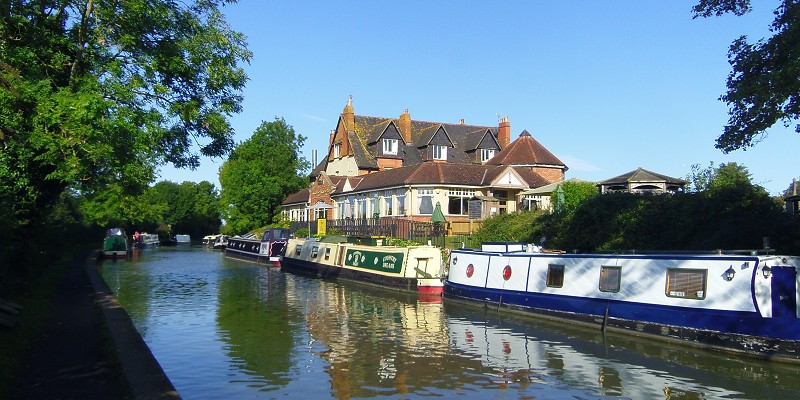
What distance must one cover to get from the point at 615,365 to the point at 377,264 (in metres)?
15.5

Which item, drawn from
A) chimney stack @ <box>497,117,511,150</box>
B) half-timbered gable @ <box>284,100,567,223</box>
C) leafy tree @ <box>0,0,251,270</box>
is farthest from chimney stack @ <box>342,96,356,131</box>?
leafy tree @ <box>0,0,251,270</box>

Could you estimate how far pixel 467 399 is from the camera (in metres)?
10.1

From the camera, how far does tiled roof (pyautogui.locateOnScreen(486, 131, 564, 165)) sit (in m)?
48.2

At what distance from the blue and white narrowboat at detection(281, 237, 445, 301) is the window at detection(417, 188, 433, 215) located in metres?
6.60

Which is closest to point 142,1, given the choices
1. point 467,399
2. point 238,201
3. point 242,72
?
point 242,72

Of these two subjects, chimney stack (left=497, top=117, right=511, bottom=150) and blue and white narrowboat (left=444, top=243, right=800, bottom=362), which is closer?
blue and white narrowboat (left=444, top=243, right=800, bottom=362)

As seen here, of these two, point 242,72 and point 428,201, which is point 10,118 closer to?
point 242,72

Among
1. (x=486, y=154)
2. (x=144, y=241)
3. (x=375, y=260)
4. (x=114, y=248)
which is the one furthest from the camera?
(x=144, y=241)

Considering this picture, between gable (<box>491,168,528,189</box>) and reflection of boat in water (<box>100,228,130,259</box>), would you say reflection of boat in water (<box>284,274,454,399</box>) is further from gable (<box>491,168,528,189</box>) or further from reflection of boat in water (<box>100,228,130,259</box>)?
reflection of boat in water (<box>100,228,130,259</box>)

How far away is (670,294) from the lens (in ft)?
47.8

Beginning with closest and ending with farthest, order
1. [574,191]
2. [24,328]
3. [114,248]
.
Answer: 1. [24,328]
2. [574,191]
3. [114,248]

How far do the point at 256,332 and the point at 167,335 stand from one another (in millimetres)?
2004

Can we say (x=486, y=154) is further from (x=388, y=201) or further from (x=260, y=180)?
(x=260, y=180)

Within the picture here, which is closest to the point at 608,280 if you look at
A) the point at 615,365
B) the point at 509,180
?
the point at 615,365
